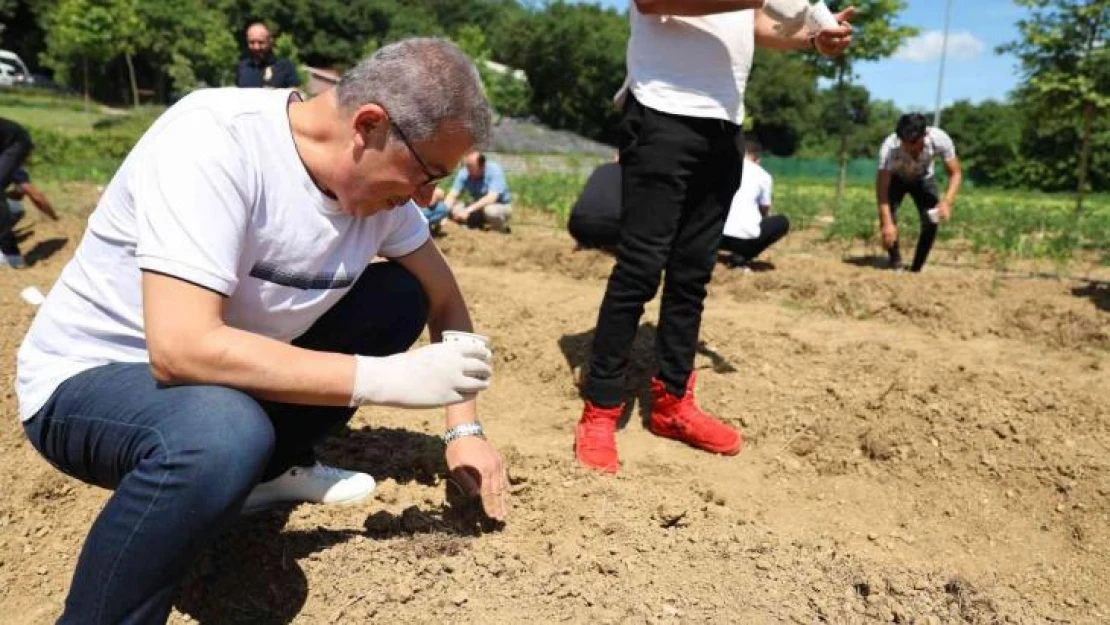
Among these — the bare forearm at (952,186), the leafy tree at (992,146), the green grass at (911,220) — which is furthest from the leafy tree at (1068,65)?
the leafy tree at (992,146)

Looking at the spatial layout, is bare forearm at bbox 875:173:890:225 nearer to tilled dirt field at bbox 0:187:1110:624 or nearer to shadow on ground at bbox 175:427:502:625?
tilled dirt field at bbox 0:187:1110:624

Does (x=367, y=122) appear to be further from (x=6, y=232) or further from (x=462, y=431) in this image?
(x=6, y=232)

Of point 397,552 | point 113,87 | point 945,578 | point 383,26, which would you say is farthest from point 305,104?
point 383,26

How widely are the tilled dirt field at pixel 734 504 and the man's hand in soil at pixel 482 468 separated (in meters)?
0.09

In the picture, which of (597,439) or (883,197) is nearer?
(597,439)

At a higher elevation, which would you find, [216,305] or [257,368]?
[216,305]

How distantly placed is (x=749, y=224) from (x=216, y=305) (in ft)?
16.0

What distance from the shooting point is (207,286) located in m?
1.28

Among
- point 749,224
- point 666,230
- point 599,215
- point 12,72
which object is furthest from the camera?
point 12,72

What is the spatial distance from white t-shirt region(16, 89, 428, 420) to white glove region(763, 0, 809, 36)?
164 centimetres

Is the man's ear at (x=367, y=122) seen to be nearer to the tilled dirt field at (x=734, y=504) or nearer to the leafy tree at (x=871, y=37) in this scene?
the tilled dirt field at (x=734, y=504)

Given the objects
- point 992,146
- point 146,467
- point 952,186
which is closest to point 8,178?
point 146,467

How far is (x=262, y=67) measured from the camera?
670 centimetres

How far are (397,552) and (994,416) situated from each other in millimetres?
2133
